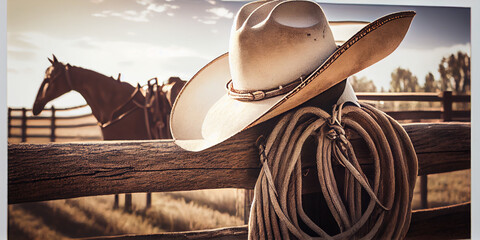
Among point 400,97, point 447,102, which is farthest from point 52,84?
point 447,102

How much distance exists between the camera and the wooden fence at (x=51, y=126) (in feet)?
5.13

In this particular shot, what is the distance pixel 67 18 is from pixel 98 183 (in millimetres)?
948

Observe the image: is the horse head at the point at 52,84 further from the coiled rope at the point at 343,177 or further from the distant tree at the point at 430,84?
the distant tree at the point at 430,84

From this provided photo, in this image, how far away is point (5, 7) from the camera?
1578 mm

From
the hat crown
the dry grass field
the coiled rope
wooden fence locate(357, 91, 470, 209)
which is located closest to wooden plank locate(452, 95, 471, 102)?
wooden fence locate(357, 91, 470, 209)

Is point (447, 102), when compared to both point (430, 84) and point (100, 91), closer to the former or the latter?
point (430, 84)

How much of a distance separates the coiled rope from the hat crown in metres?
0.15

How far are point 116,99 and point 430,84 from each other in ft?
5.58

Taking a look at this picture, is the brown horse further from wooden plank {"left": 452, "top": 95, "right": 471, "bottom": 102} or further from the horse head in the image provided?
wooden plank {"left": 452, "top": 95, "right": 471, "bottom": 102}

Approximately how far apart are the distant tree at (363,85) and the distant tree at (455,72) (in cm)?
42

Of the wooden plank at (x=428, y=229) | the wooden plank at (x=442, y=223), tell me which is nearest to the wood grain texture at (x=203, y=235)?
the wooden plank at (x=428, y=229)

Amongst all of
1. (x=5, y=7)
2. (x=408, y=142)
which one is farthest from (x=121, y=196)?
(x=408, y=142)

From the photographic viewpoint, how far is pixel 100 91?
1.77 m

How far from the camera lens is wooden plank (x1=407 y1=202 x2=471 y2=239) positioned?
5.57ft
